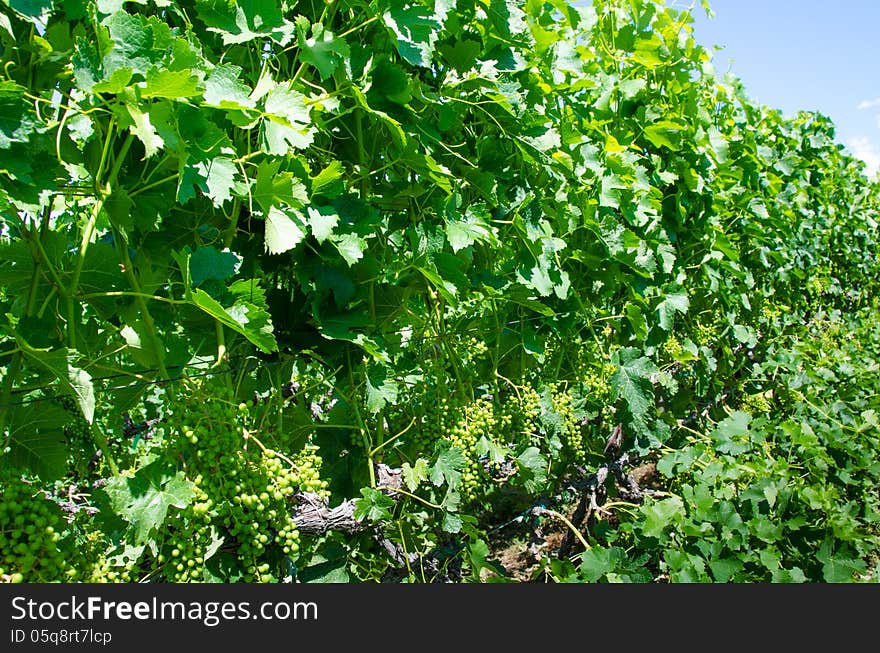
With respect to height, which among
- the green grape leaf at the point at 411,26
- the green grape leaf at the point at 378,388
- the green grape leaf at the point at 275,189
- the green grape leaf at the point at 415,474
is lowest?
the green grape leaf at the point at 415,474

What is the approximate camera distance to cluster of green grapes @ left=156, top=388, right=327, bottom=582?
1.42 metres

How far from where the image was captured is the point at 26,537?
3.96 feet

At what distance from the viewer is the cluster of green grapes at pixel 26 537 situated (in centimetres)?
115

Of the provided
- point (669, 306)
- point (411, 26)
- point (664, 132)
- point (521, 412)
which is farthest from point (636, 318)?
point (411, 26)

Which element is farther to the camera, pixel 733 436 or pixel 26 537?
pixel 733 436

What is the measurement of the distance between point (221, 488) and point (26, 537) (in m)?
0.37

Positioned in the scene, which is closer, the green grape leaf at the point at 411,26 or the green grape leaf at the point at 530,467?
the green grape leaf at the point at 411,26

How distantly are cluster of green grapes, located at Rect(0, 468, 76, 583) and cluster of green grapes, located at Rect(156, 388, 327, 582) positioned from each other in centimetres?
23

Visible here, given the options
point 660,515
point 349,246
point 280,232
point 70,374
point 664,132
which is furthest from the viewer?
point 664,132

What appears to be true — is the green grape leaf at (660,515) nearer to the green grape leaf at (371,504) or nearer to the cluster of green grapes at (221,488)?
the green grape leaf at (371,504)

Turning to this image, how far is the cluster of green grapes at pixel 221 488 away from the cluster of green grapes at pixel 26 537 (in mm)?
231

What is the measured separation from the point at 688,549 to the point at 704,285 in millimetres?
1894

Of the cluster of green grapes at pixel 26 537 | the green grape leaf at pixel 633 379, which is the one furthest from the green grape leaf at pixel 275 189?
the green grape leaf at pixel 633 379

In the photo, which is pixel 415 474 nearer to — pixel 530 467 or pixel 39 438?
pixel 530 467
